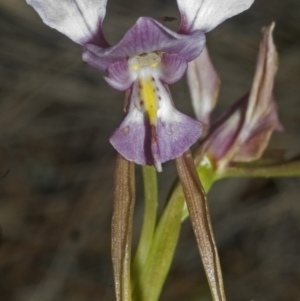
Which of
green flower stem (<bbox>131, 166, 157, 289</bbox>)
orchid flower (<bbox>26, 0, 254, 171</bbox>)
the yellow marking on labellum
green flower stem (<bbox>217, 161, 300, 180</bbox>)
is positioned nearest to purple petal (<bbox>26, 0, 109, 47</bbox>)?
orchid flower (<bbox>26, 0, 254, 171</bbox>)

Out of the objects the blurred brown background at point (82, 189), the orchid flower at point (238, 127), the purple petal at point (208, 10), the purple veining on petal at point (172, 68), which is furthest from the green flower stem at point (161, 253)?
the blurred brown background at point (82, 189)

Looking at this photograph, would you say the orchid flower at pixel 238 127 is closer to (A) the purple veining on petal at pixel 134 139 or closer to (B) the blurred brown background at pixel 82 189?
(A) the purple veining on petal at pixel 134 139

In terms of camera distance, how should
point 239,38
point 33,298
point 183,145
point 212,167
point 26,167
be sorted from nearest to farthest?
1. point 183,145
2. point 212,167
3. point 33,298
4. point 26,167
5. point 239,38

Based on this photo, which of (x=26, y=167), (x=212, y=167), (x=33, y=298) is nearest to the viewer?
(x=212, y=167)

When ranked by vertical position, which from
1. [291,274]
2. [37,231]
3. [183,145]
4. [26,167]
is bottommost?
[291,274]

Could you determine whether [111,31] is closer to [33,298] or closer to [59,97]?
[59,97]

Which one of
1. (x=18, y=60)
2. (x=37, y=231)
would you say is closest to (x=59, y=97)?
(x=18, y=60)

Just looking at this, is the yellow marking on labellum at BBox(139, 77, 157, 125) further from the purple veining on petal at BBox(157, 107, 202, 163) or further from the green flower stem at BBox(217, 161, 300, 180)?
the green flower stem at BBox(217, 161, 300, 180)
